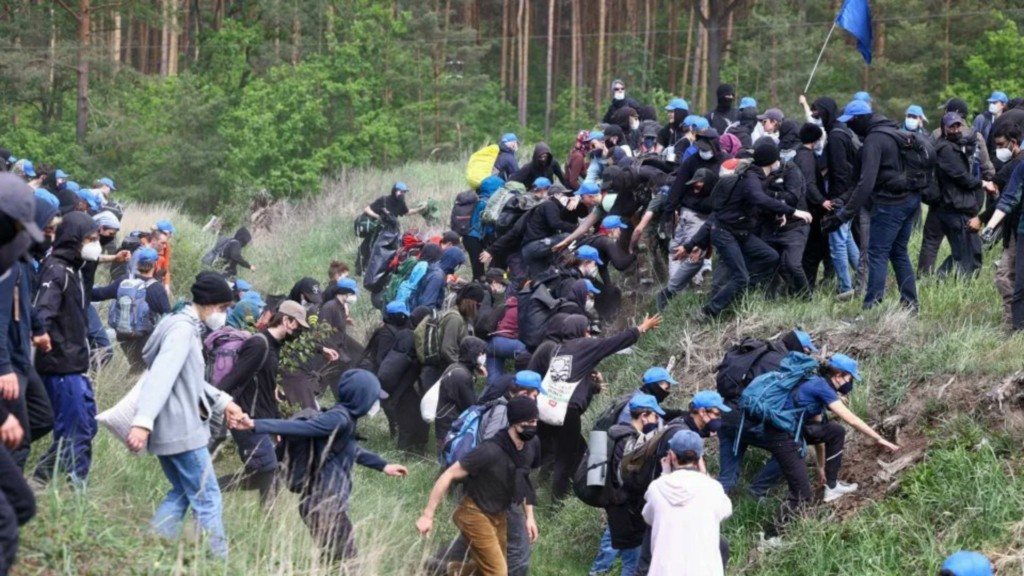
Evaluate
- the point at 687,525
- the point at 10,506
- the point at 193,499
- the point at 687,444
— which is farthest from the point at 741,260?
the point at 10,506

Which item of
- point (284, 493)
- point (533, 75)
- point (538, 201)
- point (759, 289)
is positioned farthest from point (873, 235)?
point (533, 75)

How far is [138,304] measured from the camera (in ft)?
45.7

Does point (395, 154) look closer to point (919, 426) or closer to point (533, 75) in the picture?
point (533, 75)

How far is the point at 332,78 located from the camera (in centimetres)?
3775

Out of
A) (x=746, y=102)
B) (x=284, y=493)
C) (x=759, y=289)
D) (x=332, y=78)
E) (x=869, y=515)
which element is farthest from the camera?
(x=332, y=78)

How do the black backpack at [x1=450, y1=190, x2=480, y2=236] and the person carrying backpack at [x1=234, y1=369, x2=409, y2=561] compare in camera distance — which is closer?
the person carrying backpack at [x1=234, y1=369, x2=409, y2=561]

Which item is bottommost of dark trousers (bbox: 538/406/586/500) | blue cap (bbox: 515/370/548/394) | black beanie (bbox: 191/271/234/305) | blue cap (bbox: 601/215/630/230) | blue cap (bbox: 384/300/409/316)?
dark trousers (bbox: 538/406/586/500)

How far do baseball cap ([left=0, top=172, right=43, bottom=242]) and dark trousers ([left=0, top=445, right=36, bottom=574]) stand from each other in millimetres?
998

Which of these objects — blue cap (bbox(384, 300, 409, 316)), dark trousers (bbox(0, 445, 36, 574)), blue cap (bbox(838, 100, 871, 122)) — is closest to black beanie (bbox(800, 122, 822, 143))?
blue cap (bbox(838, 100, 871, 122))

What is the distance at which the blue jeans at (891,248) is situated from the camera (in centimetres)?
1259

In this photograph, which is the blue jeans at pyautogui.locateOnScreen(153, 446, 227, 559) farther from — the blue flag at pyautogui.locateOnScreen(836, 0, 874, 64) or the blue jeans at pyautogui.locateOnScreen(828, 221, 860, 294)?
the blue flag at pyautogui.locateOnScreen(836, 0, 874, 64)

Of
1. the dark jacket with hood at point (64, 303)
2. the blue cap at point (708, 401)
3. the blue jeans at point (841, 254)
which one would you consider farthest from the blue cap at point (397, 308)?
the dark jacket with hood at point (64, 303)

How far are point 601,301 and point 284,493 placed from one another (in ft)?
22.4

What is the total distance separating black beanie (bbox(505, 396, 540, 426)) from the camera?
9.12 metres
